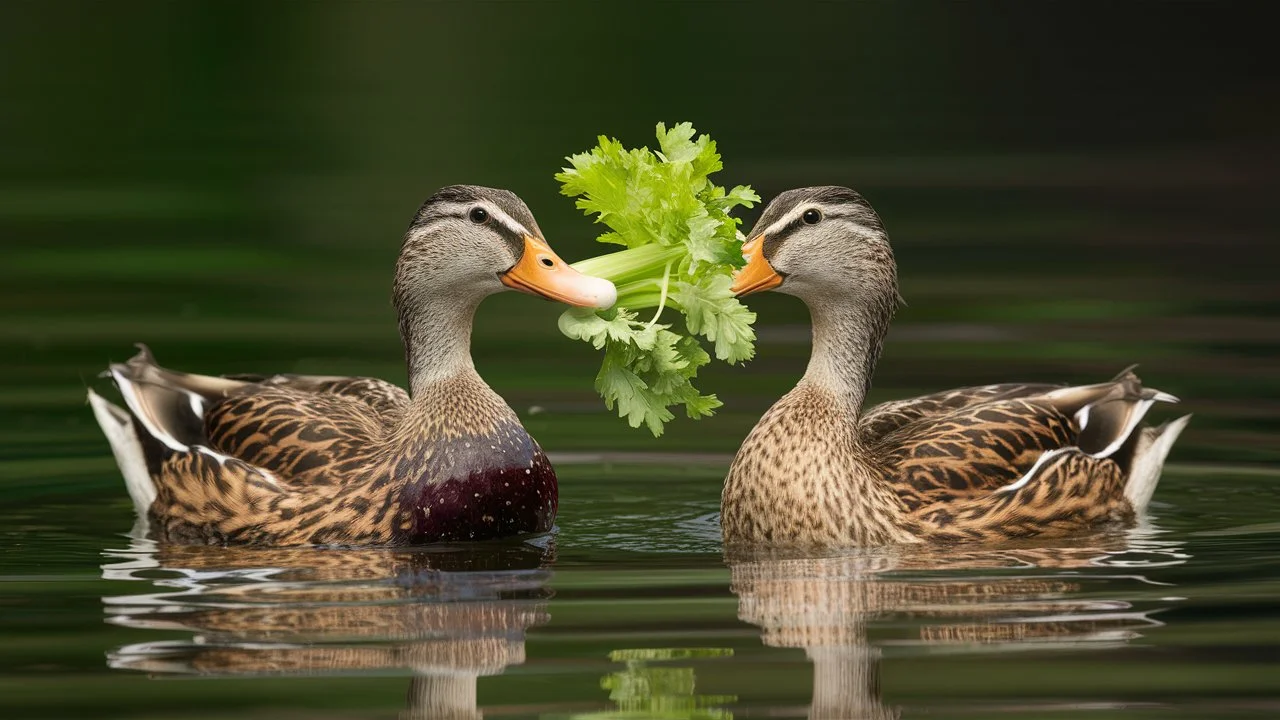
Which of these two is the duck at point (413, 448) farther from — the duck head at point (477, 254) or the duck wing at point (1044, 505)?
the duck wing at point (1044, 505)

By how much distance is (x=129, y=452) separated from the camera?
13.1m

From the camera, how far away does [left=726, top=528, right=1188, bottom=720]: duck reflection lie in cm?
928

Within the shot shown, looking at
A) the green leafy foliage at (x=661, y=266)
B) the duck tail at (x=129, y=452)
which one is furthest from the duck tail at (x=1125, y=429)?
the duck tail at (x=129, y=452)

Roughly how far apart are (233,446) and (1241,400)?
20.2 feet

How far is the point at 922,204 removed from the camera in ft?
72.2

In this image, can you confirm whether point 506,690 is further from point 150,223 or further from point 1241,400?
point 150,223

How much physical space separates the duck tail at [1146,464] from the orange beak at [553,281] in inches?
122

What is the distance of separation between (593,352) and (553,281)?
4498mm

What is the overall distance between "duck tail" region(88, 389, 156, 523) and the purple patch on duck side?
65.1 inches

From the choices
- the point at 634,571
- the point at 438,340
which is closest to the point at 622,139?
the point at 438,340

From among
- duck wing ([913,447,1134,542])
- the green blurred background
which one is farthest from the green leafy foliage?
the green blurred background

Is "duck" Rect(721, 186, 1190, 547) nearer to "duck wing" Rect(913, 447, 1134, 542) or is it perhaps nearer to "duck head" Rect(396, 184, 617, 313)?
"duck wing" Rect(913, 447, 1134, 542)

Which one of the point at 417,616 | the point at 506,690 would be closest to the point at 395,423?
the point at 417,616

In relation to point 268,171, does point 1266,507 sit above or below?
below
